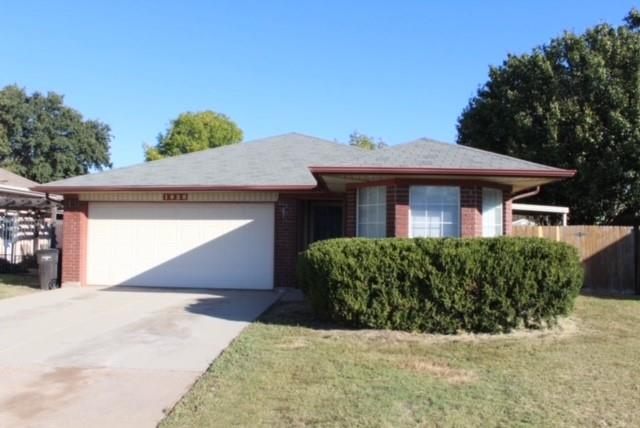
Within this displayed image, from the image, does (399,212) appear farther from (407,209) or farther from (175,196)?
(175,196)

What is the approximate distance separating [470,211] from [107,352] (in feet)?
22.0

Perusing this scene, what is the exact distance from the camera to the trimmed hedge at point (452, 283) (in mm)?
8938

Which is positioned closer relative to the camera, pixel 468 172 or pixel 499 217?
pixel 468 172

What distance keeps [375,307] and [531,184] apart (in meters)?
4.86

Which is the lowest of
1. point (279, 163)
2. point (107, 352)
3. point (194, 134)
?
point (107, 352)

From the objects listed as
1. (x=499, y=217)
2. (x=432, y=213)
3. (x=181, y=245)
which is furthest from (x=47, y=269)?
(x=499, y=217)

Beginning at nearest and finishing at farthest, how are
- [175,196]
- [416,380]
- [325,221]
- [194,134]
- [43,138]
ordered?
1. [416,380]
2. [175,196]
3. [325,221]
4. [43,138]
5. [194,134]

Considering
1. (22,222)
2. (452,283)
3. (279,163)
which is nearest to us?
(452,283)

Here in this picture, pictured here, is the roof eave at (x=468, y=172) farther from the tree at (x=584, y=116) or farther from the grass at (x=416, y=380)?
the tree at (x=584, y=116)

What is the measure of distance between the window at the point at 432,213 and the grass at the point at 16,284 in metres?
9.21

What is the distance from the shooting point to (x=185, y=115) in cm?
5609

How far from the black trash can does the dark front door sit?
6567mm

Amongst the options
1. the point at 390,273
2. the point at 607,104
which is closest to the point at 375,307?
the point at 390,273

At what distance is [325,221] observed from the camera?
15.8m
